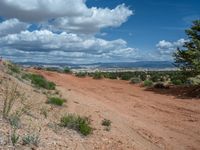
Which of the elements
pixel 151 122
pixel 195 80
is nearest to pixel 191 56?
pixel 195 80

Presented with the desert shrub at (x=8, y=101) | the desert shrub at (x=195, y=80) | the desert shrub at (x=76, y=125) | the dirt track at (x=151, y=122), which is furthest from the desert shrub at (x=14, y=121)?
the desert shrub at (x=195, y=80)

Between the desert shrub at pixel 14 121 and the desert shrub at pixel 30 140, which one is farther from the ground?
the desert shrub at pixel 14 121

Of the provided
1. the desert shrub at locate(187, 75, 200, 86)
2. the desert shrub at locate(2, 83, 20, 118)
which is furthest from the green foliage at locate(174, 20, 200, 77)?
the desert shrub at locate(2, 83, 20, 118)

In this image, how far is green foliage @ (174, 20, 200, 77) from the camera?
2444 centimetres

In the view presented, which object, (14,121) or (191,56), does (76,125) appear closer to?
(14,121)

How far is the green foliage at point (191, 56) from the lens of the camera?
24.4 metres

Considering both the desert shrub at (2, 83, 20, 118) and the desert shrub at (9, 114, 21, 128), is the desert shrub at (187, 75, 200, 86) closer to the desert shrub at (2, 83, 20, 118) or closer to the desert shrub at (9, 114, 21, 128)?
the desert shrub at (2, 83, 20, 118)

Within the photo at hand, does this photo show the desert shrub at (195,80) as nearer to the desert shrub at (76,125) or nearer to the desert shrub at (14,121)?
the desert shrub at (76,125)

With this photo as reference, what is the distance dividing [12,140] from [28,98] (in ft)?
22.7

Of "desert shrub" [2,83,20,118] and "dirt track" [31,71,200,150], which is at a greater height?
"desert shrub" [2,83,20,118]

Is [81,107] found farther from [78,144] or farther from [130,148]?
[78,144]

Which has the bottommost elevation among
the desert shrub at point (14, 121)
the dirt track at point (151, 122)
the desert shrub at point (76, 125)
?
the dirt track at point (151, 122)

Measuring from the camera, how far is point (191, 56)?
2466cm

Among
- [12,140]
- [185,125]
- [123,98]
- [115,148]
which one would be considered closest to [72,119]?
[115,148]
